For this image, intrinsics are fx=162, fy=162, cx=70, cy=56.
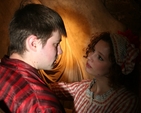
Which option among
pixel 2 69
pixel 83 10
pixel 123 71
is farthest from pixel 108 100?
pixel 83 10

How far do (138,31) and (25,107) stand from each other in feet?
6.22

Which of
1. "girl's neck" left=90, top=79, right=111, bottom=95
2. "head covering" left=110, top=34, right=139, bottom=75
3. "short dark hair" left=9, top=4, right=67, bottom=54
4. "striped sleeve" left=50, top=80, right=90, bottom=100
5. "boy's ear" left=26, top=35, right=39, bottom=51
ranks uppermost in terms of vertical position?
"short dark hair" left=9, top=4, right=67, bottom=54

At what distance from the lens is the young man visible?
3.01ft

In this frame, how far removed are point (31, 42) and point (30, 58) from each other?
11 cm

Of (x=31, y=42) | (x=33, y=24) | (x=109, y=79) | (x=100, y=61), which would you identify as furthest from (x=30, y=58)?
(x=109, y=79)

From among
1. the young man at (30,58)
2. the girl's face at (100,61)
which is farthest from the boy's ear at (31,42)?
the girl's face at (100,61)

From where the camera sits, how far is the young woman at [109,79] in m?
1.29

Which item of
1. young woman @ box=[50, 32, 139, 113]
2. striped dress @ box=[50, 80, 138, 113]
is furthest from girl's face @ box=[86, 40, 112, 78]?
striped dress @ box=[50, 80, 138, 113]

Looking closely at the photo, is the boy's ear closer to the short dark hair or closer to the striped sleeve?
the short dark hair

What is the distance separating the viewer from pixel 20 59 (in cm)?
112

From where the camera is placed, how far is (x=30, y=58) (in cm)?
111

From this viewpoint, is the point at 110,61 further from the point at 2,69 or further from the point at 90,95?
the point at 2,69

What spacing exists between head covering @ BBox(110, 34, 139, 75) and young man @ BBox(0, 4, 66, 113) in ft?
1.54

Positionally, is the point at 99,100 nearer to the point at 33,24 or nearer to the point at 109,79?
the point at 109,79
